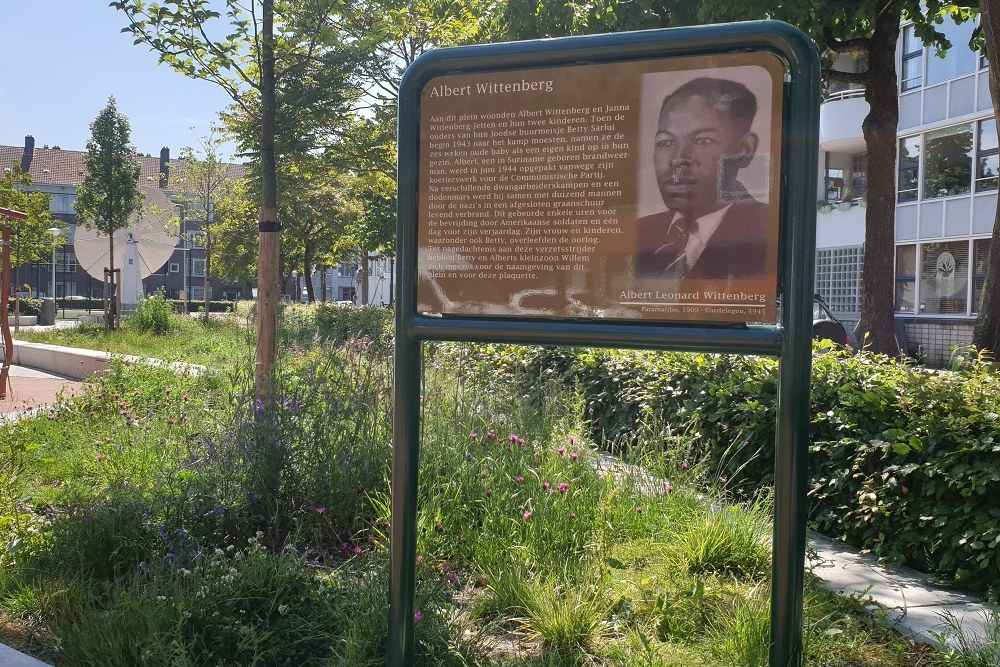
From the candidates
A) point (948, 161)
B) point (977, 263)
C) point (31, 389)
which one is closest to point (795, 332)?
point (31, 389)

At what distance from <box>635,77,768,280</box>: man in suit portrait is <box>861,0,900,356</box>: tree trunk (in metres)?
7.74

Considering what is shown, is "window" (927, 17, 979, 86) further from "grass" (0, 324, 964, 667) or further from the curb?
"grass" (0, 324, 964, 667)

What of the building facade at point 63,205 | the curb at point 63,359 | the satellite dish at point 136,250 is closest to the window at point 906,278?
the satellite dish at point 136,250

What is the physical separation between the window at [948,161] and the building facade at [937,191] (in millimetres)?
27

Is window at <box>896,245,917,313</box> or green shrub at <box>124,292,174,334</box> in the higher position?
window at <box>896,245,917,313</box>

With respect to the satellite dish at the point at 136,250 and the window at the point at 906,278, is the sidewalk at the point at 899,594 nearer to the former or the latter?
the satellite dish at the point at 136,250

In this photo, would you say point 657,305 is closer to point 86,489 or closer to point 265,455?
point 265,455

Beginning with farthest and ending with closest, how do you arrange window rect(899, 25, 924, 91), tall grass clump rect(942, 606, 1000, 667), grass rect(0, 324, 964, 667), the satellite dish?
1. window rect(899, 25, 924, 91)
2. the satellite dish
3. grass rect(0, 324, 964, 667)
4. tall grass clump rect(942, 606, 1000, 667)

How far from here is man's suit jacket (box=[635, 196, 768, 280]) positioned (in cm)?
269

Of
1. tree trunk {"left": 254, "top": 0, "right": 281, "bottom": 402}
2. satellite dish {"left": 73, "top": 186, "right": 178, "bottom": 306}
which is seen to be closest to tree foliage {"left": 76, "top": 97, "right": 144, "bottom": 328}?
satellite dish {"left": 73, "top": 186, "right": 178, "bottom": 306}

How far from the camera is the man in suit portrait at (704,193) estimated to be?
2699 mm

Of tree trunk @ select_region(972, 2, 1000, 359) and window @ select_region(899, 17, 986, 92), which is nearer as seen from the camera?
tree trunk @ select_region(972, 2, 1000, 359)

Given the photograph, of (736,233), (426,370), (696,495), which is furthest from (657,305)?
(426,370)

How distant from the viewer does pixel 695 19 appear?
32.5 feet
